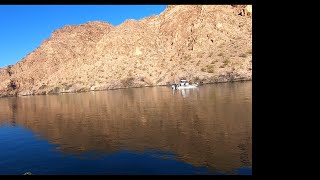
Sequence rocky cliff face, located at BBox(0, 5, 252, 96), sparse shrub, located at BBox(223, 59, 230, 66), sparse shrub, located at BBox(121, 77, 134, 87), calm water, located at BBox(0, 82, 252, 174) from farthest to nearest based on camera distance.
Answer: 1. sparse shrub, located at BBox(121, 77, 134, 87)
2. rocky cliff face, located at BBox(0, 5, 252, 96)
3. sparse shrub, located at BBox(223, 59, 230, 66)
4. calm water, located at BBox(0, 82, 252, 174)

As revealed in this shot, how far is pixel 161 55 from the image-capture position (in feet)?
507

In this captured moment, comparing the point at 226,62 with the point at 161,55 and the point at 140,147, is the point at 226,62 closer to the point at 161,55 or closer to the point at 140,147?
the point at 161,55

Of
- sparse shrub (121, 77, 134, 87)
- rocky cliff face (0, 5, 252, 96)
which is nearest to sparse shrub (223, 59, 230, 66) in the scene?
rocky cliff face (0, 5, 252, 96)

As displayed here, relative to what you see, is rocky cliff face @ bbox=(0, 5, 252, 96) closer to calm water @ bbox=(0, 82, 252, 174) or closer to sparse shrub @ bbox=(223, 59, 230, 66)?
sparse shrub @ bbox=(223, 59, 230, 66)

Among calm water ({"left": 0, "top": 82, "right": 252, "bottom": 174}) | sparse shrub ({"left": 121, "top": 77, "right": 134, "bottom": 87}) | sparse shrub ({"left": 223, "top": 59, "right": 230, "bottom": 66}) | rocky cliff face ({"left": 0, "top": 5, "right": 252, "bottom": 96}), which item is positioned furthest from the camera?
sparse shrub ({"left": 121, "top": 77, "right": 134, "bottom": 87})

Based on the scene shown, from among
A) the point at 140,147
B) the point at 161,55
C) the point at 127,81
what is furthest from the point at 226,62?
the point at 140,147

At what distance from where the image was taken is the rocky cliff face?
13110 cm

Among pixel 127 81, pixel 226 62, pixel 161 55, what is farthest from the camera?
pixel 161 55

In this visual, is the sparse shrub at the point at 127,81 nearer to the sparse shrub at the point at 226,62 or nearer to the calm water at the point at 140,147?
the sparse shrub at the point at 226,62
